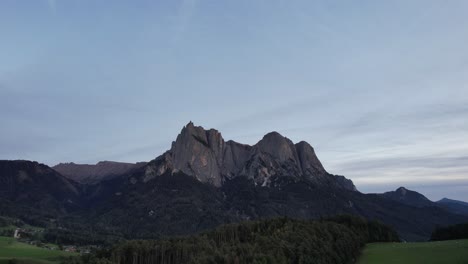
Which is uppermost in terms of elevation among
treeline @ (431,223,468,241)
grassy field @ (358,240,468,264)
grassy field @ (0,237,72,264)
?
treeline @ (431,223,468,241)

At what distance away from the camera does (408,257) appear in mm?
68125

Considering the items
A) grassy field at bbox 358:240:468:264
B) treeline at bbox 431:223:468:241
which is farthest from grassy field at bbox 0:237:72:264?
A: treeline at bbox 431:223:468:241

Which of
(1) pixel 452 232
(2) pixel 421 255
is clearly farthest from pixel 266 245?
(1) pixel 452 232

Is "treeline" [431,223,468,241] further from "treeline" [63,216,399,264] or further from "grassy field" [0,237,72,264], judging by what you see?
"grassy field" [0,237,72,264]

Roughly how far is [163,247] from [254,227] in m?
26.9

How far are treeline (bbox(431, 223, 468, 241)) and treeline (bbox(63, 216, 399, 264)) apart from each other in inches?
444

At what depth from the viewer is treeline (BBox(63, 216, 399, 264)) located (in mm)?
77125

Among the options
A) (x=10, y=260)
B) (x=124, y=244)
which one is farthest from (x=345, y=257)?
(x=10, y=260)

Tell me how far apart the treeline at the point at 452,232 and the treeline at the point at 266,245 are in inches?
444

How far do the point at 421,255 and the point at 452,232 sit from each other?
48.0m

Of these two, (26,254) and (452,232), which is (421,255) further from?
(26,254)

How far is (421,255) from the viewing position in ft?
221

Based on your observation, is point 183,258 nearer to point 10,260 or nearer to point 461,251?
point 10,260

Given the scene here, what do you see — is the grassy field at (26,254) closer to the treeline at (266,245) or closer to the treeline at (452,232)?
the treeline at (266,245)
